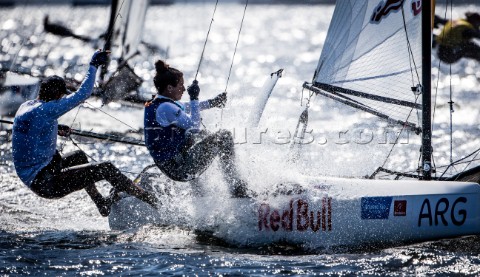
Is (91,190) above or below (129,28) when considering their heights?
below

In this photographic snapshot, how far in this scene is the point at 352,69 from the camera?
7.40 meters

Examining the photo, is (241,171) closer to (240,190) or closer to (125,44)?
(240,190)

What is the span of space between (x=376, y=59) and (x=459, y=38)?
40.2ft

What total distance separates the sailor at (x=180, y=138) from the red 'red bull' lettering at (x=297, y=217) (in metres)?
0.25

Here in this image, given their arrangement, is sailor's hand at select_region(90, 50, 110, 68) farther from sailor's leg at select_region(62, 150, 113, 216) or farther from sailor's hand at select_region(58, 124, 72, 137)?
sailor's leg at select_region(62, 150, 113, 216)

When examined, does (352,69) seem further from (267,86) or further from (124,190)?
(124,190)

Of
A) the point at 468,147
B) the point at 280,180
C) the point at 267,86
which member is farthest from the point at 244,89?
the point at 280,180

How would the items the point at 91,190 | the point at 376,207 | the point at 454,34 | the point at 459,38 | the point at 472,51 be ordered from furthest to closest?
the point at 472,51 < the point at 459,38 < the point at 454,34 < the point at 91,190 < the point at 376,207

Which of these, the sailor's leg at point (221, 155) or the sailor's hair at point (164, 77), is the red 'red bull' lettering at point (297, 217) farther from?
the sailor's hair at point (164, 77)

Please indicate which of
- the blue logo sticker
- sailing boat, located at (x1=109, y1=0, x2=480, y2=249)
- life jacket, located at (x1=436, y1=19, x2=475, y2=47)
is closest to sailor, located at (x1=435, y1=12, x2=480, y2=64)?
life jacket, located at (x1=436, y1=19, x2=475, y2=47)

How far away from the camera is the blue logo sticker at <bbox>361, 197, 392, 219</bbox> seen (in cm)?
601

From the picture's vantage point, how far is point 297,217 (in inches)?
241

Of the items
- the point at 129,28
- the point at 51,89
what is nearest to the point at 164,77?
the point at 51,89

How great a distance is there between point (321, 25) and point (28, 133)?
38.7 meters
